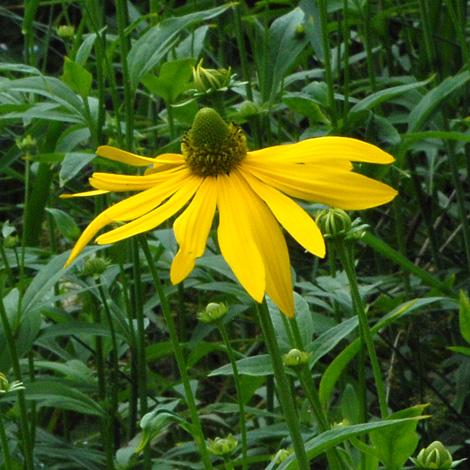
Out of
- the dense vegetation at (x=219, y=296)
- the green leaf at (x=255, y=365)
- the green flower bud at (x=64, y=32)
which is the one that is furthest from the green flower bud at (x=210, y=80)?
the green flower bud at (x=64, y=32)

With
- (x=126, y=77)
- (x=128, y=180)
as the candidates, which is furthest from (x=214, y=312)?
(x=126, y=77)

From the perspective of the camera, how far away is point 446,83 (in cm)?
92

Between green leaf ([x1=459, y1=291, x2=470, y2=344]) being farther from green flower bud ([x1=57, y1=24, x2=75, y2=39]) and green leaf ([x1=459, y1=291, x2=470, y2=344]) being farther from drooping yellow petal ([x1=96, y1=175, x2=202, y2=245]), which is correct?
green flower bud ([x1=57, y1=24, x2=75, y2=39])

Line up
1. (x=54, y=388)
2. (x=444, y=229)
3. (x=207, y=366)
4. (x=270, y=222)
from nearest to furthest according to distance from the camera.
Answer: (x=270, y=222)
(x=54, y=388)
(x=207, y=366)
(x=444, y=229)

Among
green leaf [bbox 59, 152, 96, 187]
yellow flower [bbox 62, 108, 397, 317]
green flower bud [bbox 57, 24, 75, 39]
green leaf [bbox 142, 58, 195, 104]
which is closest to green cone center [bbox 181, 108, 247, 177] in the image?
yellow flower [bbox 62, 108, 397, 317]

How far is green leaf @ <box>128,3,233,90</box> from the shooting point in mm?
870

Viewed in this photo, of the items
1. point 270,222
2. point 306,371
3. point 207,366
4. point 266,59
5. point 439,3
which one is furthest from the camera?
point 207,366

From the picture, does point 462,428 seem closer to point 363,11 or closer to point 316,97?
point 316,97

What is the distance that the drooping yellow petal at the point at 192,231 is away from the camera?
0.49 m

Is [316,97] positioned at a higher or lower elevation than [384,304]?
higher

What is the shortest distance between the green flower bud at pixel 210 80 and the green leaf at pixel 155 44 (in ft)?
0.49

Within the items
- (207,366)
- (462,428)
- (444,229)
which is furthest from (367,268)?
(462,428)

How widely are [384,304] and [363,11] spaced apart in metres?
0.39

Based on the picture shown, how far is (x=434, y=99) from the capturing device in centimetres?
93
